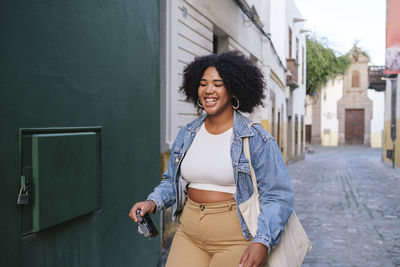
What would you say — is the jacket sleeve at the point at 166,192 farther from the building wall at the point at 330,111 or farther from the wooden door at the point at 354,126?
the wooden door at the point at 354,126

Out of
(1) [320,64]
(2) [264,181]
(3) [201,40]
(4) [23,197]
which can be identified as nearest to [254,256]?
(2) [264,181]

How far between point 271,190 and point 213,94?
1.98 ft

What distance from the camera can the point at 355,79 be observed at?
41.9m

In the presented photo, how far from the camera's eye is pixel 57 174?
2.98 meters

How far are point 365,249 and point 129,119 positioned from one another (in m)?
3.85

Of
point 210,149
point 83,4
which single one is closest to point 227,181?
point 210,149

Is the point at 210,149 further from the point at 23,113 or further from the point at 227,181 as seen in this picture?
the point at 23,113

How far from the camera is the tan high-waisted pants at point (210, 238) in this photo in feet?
7.51

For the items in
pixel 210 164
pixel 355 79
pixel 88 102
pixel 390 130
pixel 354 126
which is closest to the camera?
pixel 210 164

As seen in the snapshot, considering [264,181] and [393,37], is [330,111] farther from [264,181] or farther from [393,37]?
[264,181]

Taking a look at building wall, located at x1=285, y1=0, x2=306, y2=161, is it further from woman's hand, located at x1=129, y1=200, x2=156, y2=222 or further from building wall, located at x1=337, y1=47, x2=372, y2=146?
woman's hand, located at x1=129, y1=200, x2=156, y2=222

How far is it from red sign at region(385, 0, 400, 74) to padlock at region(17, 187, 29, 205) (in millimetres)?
14768

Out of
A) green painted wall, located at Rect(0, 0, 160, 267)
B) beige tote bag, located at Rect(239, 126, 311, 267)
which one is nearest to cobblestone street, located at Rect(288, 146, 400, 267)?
green painted wall, located at Rect(0, 0, 160, 267)

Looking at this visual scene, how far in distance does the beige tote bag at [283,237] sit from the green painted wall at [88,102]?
131 centimetres
